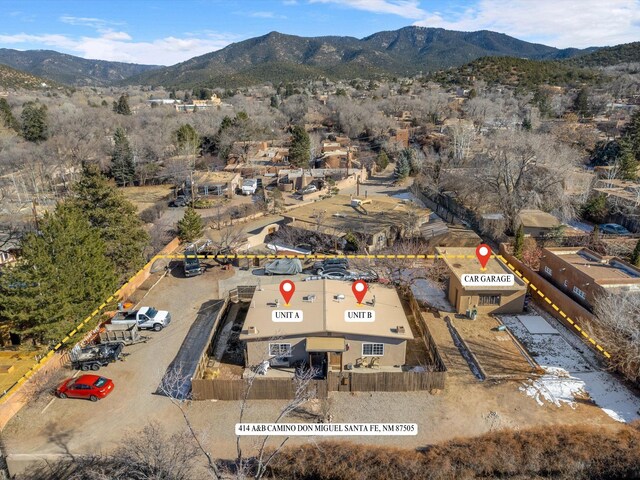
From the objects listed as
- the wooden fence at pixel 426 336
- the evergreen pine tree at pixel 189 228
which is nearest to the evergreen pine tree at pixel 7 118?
the evergreen pine tree at pixel 189 228

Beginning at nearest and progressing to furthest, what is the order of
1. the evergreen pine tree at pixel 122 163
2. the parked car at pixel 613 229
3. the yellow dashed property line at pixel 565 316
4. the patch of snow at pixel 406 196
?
the yellow dashed property line at pixel 565 316, the parked car at pixel 613 229, the patch of snow at pixel 406 196, the evergreen pine tree at pixel 122 163

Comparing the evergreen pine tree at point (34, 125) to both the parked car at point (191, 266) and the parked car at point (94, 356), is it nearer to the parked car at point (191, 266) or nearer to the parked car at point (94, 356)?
the parked car at point (191, 266)

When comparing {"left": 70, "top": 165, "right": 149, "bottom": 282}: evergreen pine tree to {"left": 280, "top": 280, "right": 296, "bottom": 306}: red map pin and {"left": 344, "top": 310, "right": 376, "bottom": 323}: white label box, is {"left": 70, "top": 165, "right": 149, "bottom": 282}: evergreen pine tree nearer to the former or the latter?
{"left": 280, "top": 280, "right": 296, "bottom": 306}: red map pin

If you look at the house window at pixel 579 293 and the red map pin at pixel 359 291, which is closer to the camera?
the red map pin at pixel 359 291

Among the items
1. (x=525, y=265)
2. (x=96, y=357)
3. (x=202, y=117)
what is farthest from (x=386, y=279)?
(x=202, y=117)

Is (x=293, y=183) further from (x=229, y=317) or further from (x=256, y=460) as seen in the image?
(x=256, y=460)

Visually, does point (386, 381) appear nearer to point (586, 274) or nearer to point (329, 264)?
point (329, 264)

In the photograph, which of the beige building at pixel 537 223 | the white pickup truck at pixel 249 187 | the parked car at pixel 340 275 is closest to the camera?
the parked car at pixel 340 275
